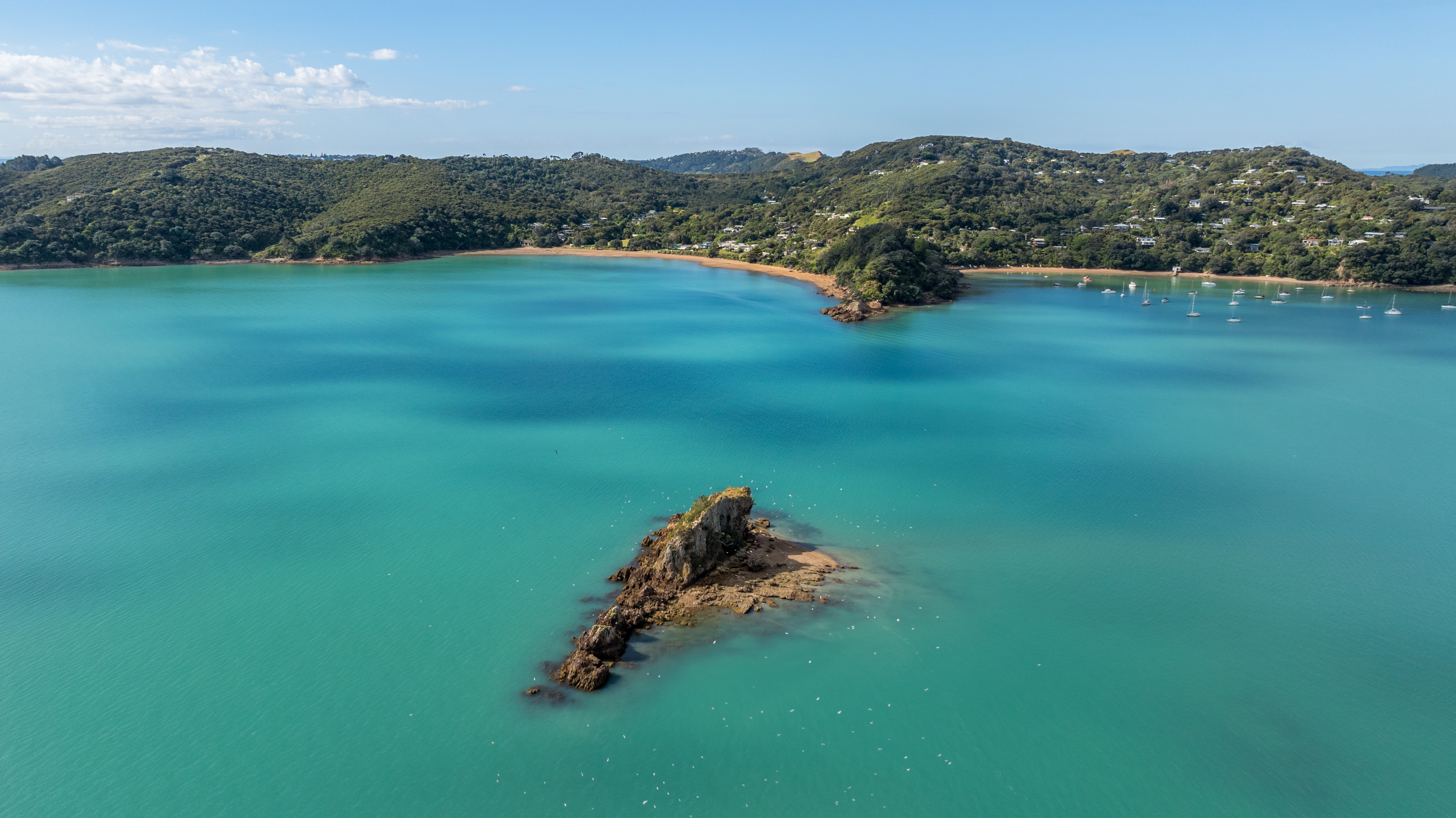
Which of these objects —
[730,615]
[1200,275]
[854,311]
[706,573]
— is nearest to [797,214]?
[1200,275]

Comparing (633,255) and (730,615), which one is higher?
(633,255)

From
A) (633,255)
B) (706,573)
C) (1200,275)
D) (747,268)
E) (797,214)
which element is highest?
(797,214)

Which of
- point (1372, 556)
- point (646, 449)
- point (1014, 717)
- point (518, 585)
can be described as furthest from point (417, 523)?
point (1372, 556)

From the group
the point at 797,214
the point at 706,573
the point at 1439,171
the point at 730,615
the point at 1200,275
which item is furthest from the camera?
the point at 1439,171

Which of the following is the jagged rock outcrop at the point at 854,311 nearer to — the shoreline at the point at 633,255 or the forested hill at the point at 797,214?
the forested hill at the point at 797,214

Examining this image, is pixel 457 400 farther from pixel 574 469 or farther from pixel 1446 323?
pixel 1446 323

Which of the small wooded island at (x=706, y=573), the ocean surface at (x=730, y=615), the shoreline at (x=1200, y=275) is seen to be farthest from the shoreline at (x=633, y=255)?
the small wooded island at (x=706, y=573)

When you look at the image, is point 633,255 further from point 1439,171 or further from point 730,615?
point 1439,171
